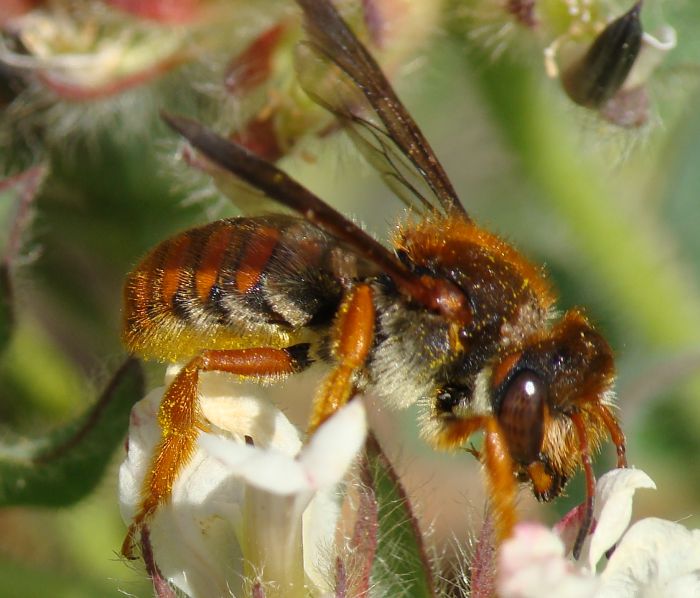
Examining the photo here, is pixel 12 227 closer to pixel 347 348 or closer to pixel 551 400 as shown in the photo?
pixel 347 348

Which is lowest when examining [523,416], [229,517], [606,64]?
[229,517]

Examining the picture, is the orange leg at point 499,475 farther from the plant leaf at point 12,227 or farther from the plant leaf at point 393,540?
the plant leaf at point 12,227

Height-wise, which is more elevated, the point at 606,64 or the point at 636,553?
the point at 606,64

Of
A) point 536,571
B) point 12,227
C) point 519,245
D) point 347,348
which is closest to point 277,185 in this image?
point 347,348

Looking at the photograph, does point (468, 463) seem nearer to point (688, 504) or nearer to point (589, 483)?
point (688, 504)

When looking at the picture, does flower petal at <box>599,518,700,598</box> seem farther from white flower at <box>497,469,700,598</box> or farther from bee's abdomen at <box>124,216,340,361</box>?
bee's abdomen at <box>124,216,340,361</box>

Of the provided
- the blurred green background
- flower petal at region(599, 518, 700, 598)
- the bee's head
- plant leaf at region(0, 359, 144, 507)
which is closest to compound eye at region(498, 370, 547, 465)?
the bee's head
